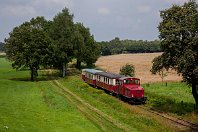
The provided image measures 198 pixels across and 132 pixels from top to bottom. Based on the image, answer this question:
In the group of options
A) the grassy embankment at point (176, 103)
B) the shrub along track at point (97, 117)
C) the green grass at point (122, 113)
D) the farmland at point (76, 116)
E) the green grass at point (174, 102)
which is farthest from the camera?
the green grass at point (174, 102)

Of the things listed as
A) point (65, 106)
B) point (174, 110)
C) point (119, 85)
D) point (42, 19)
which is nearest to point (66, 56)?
point (42, 19)

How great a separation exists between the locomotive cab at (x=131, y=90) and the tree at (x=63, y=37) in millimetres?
39466

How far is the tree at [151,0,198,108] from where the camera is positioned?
3791 cm

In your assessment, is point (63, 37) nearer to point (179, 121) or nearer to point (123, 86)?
point (123, 86)

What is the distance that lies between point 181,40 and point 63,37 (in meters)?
55.1

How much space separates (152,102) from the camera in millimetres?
49281

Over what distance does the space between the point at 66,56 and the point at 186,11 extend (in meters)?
54.2

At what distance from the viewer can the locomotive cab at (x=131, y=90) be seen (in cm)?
4804

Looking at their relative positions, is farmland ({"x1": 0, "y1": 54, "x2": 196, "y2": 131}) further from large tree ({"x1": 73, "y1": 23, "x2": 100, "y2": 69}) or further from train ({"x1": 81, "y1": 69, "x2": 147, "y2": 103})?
large tree ({"x1": 73, "y1": 23, "x2": 100, "y2": 69})

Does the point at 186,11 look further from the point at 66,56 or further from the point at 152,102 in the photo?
the point at 66,56

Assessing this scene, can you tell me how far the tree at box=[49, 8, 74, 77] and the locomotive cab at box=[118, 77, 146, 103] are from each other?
39.5 metres

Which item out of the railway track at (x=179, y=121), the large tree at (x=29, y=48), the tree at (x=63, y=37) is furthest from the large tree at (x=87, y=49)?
the railway track at (x=179, y=121)

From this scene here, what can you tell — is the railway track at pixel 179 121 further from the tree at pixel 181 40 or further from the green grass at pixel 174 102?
the tree at pixel 181 40

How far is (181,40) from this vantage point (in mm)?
39688
